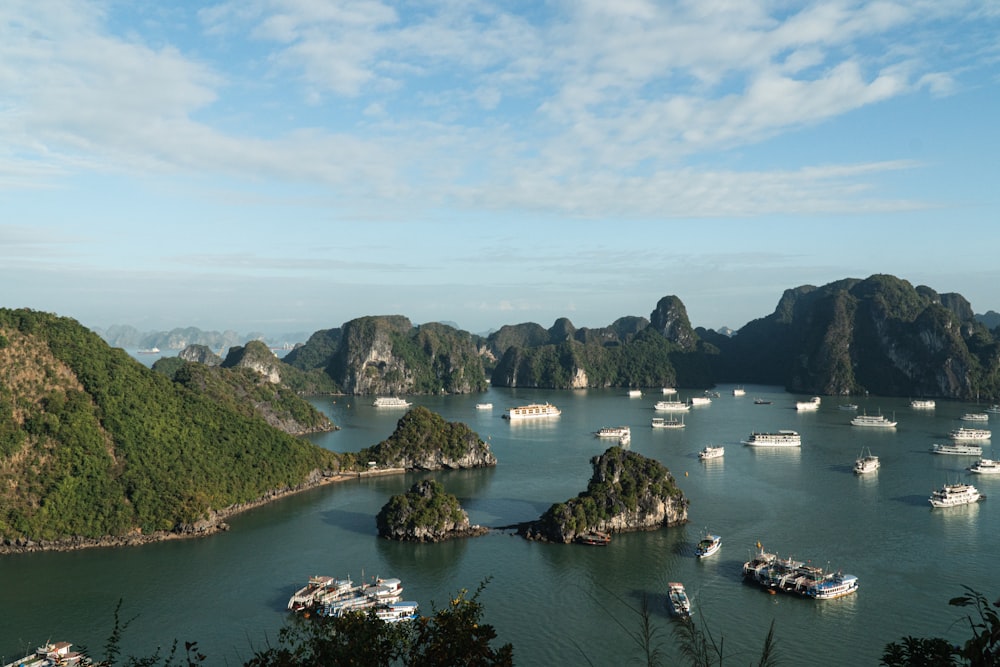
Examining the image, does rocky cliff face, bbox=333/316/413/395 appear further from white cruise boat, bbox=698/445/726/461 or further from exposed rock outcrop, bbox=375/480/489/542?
exposed rock outcrop, bbox=375/480/489/542

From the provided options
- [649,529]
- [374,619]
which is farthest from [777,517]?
[374,619]

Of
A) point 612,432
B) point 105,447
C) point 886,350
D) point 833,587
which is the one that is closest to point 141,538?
point 105,447

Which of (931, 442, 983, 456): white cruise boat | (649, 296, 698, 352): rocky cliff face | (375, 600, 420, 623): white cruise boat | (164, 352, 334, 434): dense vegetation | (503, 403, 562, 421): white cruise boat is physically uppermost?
(649, 296, 698, 352): rocky cliff face

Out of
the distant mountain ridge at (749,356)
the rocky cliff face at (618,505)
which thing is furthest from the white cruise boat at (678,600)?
the distant mountain ridge at (749,356)

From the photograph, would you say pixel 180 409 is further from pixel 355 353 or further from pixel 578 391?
pixel 578 391

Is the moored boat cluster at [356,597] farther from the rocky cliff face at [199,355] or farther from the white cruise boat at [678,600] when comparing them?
the rocky cliff face at [199,355]

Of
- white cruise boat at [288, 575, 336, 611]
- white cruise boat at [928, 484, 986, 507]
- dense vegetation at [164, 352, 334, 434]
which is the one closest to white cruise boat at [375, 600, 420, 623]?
white cruise boat at [288, 575, 336, 611]
